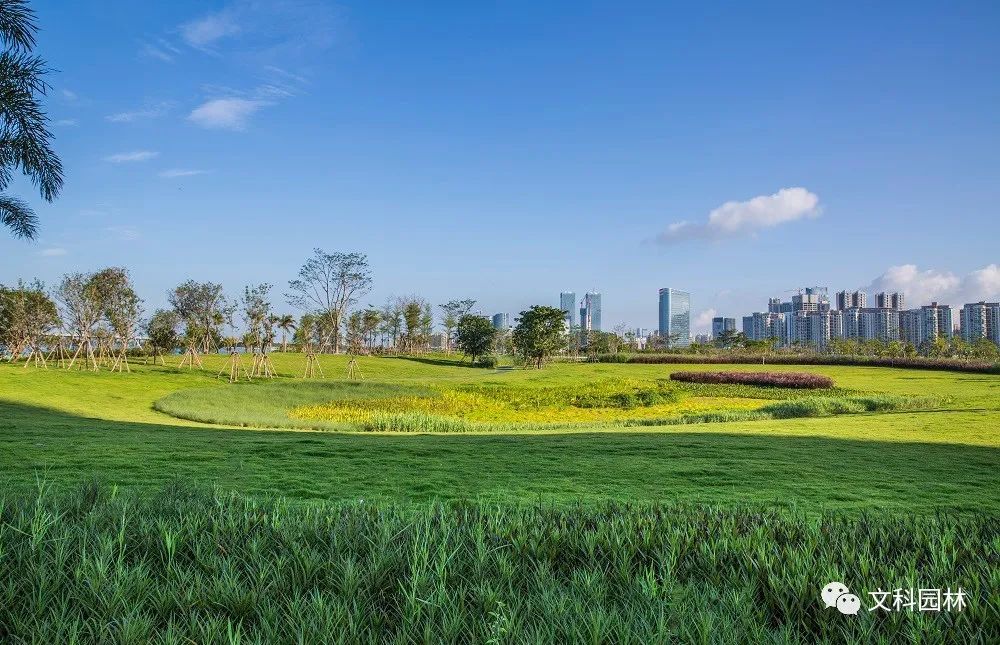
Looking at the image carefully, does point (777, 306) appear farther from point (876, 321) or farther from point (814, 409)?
point (814, 409)

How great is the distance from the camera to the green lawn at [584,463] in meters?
5.45

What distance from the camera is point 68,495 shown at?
172 inches

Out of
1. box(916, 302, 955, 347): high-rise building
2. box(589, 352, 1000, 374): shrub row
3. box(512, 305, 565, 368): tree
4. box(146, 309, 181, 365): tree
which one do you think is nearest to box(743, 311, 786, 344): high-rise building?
box(916, 302, 955, 347): high-rise building

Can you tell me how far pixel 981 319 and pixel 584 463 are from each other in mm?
92915

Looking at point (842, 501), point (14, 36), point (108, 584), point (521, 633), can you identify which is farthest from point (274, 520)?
point (14, 36)

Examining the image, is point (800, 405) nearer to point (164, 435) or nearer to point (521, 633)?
point (164, 435)

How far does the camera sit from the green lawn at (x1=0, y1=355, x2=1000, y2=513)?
5.45 metres

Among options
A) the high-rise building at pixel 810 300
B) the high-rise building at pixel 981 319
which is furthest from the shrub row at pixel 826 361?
the high-rise building at pixel 810 300

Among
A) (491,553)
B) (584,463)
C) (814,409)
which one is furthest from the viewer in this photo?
(814,409)

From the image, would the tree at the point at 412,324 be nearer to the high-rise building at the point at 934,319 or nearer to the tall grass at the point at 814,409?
the tall grass at the point at 814,409

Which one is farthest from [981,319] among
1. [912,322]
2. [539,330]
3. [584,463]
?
[584,463]

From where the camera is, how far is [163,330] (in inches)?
1602

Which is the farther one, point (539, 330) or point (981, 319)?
point (981, 319)

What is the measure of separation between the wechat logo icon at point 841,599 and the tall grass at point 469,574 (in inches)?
1.8
